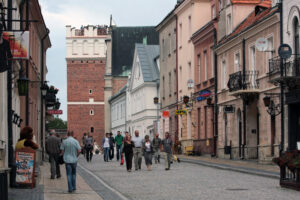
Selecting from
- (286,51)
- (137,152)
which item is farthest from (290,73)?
(137,152)

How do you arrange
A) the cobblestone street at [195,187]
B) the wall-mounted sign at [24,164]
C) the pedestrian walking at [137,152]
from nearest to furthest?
the cobblestone street at [195,187], the wall-mounted sign at [24,164], the pedestrian walking at [137,152]

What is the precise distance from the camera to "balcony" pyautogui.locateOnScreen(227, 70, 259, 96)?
3672cm

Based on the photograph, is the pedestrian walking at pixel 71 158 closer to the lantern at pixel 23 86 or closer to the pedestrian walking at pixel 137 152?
the lantern at pixel 23 86

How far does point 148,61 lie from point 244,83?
4048cm

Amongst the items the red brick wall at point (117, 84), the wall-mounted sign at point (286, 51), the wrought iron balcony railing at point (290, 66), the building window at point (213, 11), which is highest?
the building window at point (213, 11)

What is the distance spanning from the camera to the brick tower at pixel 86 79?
106m

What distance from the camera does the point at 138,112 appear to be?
7819 centimetres

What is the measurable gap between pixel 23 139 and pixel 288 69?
14534 mm

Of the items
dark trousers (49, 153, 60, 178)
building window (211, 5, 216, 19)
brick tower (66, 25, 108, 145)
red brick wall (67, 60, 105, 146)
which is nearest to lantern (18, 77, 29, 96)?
dark trousers (49, 153, 60, 178)

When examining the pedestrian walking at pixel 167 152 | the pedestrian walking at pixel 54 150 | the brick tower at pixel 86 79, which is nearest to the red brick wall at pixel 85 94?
the brick tower at pixel 86 79

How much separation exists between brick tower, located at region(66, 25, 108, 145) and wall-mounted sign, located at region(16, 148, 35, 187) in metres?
86.1

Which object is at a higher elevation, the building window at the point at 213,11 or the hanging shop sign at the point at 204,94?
the building window at the point at 213,11

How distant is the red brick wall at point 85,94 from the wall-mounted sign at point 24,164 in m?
85.8

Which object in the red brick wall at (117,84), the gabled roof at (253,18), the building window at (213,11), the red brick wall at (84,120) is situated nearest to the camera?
the gabled roof at (253,18)
